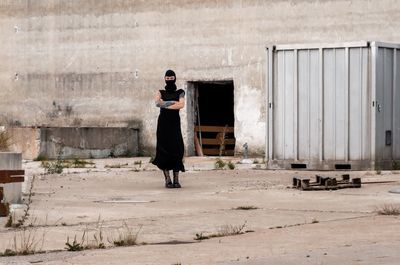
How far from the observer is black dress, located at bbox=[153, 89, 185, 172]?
1648 centimetres

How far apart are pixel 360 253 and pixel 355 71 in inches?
504

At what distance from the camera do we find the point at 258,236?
400 inches

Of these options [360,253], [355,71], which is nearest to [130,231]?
[360,253]

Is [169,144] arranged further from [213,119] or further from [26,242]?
[213,119]

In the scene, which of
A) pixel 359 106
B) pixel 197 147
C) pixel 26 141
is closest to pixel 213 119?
pixel 197 147

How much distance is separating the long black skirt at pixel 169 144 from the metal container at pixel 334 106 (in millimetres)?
5348

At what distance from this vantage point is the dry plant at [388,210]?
11.8 meters

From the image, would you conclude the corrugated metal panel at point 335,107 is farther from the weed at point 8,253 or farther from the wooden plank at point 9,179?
the weed at point 8,253

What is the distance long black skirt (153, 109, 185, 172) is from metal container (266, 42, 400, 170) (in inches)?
211

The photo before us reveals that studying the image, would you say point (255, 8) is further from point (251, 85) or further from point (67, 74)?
point (67, 74)

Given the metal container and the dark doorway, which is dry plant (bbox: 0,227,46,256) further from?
the dark doorway

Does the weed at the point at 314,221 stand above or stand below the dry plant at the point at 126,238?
above

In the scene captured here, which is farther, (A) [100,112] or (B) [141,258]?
(A) [100,112]

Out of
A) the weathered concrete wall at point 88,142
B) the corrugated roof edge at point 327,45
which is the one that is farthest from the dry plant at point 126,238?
the weathered concrete wall at point 88,142
